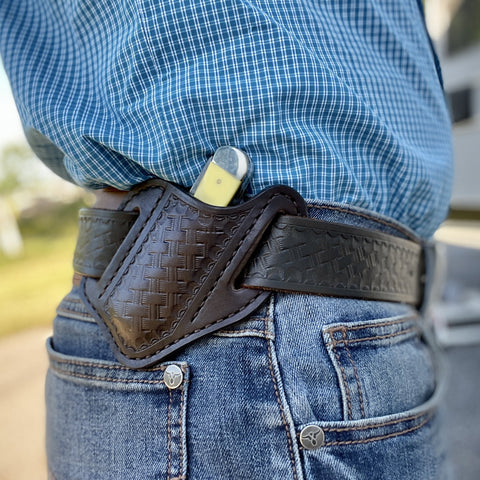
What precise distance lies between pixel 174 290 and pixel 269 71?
1.36 ft

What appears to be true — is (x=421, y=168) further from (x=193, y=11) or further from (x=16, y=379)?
(x=16, y=379)

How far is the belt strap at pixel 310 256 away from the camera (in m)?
0.76

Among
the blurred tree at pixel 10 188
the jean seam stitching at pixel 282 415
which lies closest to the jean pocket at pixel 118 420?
the jean seam stitching at pixel 282 415

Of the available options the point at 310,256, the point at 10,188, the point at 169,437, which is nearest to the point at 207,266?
the point at 310,256

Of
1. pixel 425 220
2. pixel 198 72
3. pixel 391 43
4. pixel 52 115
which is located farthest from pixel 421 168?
pixel 52 115

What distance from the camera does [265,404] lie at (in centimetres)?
72

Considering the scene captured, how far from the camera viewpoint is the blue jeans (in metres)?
0.72

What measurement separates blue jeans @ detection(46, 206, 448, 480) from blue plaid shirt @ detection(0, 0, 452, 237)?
0.13 m

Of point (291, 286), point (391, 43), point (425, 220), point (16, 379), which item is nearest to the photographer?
point (291, 286)

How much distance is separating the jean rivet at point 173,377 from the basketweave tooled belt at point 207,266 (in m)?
0.03

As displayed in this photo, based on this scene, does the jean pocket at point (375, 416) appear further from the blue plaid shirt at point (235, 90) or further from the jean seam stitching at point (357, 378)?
the blue plaid shirt at point (235, 90)

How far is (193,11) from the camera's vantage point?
0.76 metres

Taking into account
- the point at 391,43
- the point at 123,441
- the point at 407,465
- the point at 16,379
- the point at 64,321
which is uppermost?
the point at 391,43

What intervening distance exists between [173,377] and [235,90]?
500 mm
